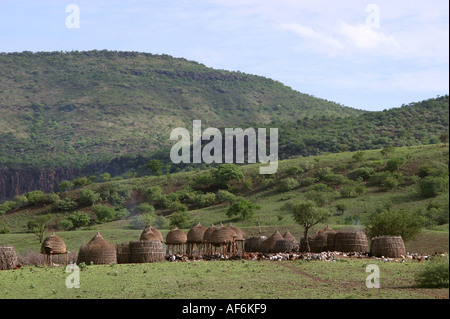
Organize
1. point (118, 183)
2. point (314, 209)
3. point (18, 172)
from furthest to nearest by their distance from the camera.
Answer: point (18, 172) < point (118, 183) < point (314, 209)

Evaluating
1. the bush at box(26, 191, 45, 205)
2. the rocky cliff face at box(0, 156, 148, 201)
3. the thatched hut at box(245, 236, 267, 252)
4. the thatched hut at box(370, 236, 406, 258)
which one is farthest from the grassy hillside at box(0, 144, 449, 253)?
the rocky cliff face at box(0, 156, 148, 201)

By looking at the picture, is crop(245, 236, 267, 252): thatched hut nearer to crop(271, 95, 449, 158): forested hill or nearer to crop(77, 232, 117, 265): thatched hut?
crop(77, 232, 117, 265): thatched hut

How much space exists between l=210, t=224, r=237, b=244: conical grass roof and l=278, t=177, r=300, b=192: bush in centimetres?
3449

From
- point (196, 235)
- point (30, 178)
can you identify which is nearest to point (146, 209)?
point (196, 235)

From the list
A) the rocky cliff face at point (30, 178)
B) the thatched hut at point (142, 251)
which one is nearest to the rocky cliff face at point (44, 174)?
the rocky cliff face at point (30, 178)

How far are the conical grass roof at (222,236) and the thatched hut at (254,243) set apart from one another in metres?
4.38

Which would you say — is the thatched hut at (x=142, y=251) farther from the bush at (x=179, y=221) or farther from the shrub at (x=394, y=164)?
the shrub at (x=394, y=164)

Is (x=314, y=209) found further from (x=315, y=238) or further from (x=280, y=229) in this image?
(x=280, y=229)

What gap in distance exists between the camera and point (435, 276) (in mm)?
17750

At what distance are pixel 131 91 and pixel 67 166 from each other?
44265mm

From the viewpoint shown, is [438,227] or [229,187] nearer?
[438,227]

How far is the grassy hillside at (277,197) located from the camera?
53.3 m

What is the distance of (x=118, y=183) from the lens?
81.5 m

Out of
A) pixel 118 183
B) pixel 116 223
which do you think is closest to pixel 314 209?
pixel 116 223
